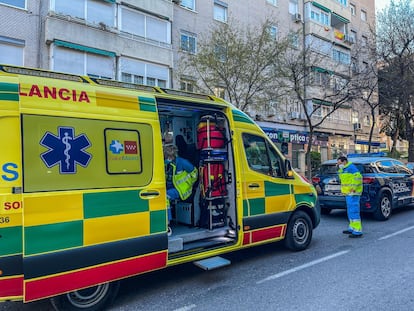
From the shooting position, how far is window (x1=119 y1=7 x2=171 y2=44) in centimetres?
1739

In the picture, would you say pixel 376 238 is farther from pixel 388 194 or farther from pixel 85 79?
pixel 85 79

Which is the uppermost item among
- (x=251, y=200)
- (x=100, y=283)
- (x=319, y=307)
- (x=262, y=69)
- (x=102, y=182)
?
(x=262, y=69)

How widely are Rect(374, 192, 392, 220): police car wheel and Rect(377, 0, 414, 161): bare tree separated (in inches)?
507

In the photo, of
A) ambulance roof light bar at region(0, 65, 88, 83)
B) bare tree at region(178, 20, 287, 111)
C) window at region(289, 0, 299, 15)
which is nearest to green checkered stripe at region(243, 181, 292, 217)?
ambulance roof light bar at region(0, 65, 88, 83)

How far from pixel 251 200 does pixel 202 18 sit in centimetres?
1843

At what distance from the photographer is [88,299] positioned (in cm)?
365

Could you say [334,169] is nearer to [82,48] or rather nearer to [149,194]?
[149,194]

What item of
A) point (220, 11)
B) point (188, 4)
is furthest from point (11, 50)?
point (220, 11)

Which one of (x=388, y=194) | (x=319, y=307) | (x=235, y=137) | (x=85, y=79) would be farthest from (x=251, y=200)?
(x=388, y=194)

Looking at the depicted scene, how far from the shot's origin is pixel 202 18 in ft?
69.2

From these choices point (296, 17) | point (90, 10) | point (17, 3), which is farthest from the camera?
point (296, 17)

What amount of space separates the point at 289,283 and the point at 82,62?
14.4 meters

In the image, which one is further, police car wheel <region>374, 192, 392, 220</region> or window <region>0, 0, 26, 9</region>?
window <region>0, 0, 26, 9</region>

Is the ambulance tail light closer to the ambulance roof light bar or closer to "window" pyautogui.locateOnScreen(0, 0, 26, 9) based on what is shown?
the ambulance roof light bar
